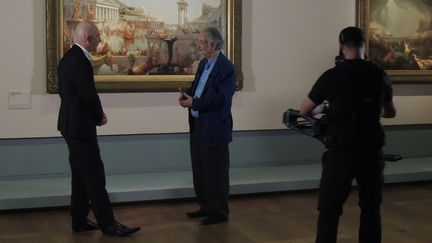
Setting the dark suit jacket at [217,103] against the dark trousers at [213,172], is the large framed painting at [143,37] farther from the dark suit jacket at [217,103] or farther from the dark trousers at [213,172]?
the dark suit jacket at [217,103]

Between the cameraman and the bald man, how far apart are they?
1.64 meters

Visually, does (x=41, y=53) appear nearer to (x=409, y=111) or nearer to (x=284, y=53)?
(x=284, y=53)

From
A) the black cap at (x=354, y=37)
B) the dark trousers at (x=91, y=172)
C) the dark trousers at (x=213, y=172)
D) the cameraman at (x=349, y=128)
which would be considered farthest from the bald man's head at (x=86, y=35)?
the black cap at (x=354, y=37)

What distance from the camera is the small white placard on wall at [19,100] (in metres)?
5.95

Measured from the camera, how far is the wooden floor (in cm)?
463

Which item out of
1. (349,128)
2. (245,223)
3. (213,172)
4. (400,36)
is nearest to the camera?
(349,128)

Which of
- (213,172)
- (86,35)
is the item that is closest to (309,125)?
(213,172)

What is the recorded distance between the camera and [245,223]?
511 centimetres

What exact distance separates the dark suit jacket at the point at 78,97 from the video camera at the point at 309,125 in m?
1.44

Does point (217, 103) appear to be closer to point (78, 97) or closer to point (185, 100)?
point (185, 100)

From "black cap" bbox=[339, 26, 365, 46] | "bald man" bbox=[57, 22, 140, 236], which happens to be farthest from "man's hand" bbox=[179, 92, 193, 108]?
"black cap" bbox=[339, 26, 365, 46]

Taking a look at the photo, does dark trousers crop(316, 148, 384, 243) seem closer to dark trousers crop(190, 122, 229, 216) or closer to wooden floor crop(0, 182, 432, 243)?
wooden floor crop(0, 182, 432, 243)

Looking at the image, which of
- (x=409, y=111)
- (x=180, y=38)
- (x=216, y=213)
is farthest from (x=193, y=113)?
(x=409, y=111)

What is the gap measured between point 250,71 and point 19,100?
2.42 meters
